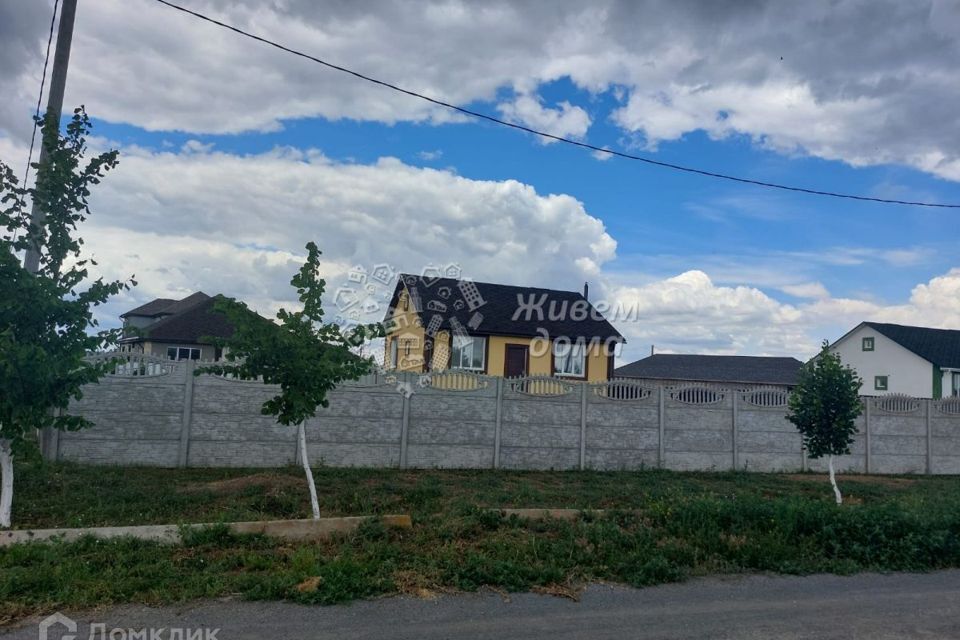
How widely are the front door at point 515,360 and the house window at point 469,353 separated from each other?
884mm

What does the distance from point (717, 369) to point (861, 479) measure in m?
35.0

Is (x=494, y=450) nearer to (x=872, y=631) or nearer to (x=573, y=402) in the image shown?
(x=573, y=402)

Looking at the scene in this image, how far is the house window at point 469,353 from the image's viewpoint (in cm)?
2694

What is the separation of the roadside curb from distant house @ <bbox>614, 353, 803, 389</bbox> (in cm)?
3827

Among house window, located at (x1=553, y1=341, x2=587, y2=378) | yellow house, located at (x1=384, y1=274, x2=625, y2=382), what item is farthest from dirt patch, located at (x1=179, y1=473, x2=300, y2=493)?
house window, located at (x1=553, y1=341, x2=587, y2=378)

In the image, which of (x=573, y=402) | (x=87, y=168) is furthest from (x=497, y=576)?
(x=573, y=402)

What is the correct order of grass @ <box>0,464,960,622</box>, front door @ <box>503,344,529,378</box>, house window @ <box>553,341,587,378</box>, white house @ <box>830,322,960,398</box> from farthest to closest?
1. white house @ <box>830,322,960,398</box>
2. house window @ <box>553,341,587,378</box>
3. front door @ <box>503,344,529,378</box>
4. grass @ <box>0,464,960,622</box>

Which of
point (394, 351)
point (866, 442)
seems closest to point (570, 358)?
point (394, 351)

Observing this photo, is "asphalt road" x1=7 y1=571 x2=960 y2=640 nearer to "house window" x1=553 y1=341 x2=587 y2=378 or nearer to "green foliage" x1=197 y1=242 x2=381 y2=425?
"green foliage" x1=197 y1=242 x2=381 y2=425

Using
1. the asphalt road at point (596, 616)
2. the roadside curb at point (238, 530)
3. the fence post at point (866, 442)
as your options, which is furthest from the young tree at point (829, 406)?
the roadside curb at point (238, 530)

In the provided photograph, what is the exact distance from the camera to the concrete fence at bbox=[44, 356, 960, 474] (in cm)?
1201

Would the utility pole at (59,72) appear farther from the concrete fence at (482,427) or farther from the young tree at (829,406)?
the young tree at (829,406)

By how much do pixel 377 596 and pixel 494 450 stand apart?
7929 millimetres

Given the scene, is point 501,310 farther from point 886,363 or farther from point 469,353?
point 886,363
